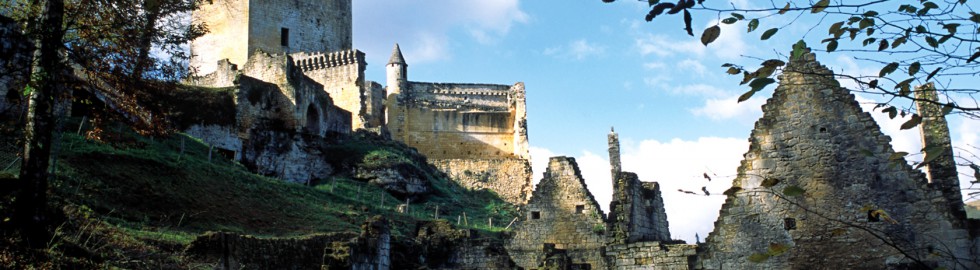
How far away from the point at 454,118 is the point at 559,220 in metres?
47.9

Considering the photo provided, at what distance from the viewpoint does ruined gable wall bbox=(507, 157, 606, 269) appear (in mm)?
17484

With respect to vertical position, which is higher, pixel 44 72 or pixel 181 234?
pixel 44 72

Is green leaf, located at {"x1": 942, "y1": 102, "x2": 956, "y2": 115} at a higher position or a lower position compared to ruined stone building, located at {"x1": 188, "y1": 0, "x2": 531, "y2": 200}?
lower

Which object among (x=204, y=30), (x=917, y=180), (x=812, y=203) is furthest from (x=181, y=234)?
(x=917, y=180)

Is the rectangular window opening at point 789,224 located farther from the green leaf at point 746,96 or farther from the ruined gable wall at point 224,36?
the ruined gable wall at point 224,36

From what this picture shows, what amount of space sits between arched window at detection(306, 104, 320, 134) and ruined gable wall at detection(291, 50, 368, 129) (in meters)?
10.9

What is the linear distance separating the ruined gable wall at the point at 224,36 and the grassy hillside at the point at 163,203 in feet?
65.0

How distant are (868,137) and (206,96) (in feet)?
101

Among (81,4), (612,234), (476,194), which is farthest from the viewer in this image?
(476,194)

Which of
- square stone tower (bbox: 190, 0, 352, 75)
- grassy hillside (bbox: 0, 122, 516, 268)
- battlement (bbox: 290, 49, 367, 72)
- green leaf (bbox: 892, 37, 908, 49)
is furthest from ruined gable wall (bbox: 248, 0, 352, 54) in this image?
green leaf (bbox: 892, 37, 908, 49)

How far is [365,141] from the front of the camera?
154 ft

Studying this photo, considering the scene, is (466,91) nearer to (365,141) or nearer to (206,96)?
(365,141)

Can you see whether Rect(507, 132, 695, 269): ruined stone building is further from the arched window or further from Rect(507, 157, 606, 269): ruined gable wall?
the arched window

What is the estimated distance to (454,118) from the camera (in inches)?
2576
